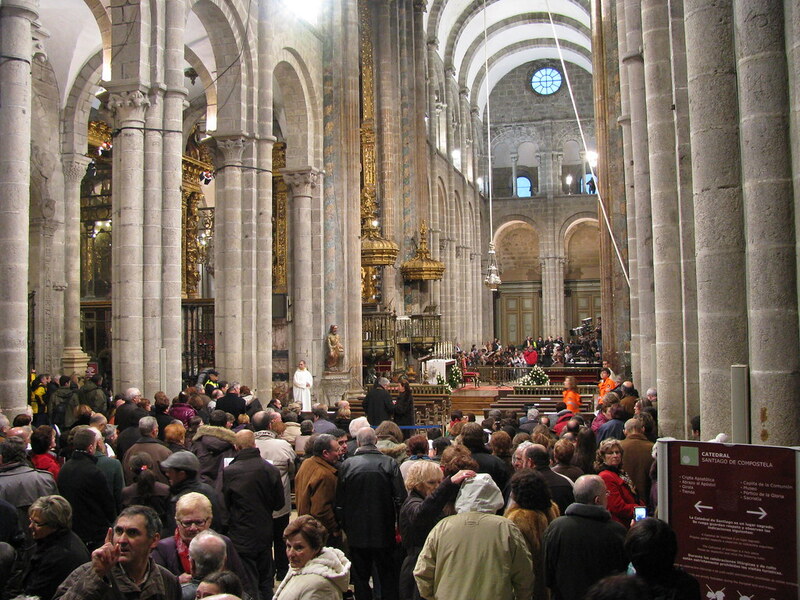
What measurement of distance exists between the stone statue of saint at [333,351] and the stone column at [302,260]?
0.48m

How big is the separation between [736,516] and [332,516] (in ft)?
9.55

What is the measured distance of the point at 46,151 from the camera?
59.4 feet

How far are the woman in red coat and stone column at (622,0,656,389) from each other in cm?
607

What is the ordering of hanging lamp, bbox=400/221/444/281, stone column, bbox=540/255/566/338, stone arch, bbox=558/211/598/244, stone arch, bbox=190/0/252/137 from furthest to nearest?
1. stone arch, bbox=558/211/598/244
2. stone column, bbox=540/255/566/338
3. hanging lamp, bbox=400/221/444/281
4. stone arch, bbox=190/0/252/137

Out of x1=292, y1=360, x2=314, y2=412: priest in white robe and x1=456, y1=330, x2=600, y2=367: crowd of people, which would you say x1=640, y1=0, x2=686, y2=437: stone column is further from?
x1=456, y1=330, x2=600, y2=367: crowd of people

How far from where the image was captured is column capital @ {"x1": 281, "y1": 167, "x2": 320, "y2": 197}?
19.2m

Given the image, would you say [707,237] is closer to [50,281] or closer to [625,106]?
[625,106]

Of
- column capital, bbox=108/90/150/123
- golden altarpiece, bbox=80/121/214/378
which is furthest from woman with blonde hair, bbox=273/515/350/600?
golden altarpiece, bbox=80/121/214/378

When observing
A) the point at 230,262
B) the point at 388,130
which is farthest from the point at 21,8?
the point at 388,130

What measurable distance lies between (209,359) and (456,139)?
21205 mm

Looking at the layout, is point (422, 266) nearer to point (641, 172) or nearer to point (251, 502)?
point (641, 172)

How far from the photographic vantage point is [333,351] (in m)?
19.2

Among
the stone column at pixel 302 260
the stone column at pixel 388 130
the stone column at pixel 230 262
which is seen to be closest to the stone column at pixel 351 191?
the stone column at pixel 302 260

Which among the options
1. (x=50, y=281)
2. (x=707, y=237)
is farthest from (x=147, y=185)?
(x=707, y=237)
